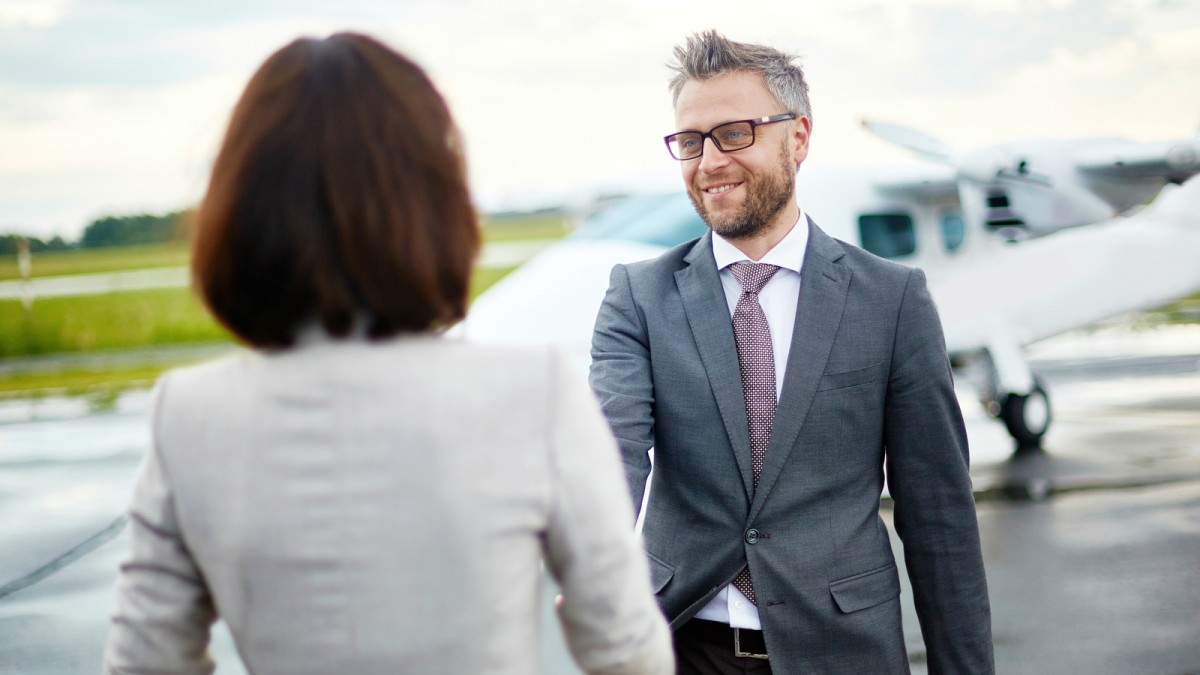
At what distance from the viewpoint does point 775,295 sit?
1881 mm

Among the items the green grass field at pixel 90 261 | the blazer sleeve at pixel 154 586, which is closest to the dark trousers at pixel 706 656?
the blazer sleeve at pixel 154 586

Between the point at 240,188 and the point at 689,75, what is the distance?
116 centimetres

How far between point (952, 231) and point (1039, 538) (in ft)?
12.9

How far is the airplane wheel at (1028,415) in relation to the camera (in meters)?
8.08

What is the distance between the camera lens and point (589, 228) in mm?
8109

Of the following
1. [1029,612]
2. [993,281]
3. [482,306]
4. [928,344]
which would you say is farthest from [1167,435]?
[928,344]

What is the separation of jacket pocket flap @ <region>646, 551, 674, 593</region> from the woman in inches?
31.4

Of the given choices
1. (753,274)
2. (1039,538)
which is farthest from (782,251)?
(1039,538)

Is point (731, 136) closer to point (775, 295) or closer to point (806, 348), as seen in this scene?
point (775, 295)

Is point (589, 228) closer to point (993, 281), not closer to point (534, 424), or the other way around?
point (993, 281)

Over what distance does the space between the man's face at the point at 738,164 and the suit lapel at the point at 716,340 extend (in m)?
0.09

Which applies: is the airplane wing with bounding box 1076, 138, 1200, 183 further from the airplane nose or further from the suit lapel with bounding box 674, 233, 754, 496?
the suit lapel with bounding box 674, 233, 754, 496

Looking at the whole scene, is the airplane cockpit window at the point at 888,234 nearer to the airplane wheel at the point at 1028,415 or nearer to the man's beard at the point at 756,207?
the airplane wheel at the point at 1028,415

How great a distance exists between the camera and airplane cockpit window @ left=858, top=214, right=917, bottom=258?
27.4 ft
